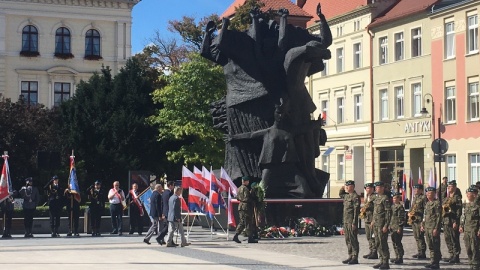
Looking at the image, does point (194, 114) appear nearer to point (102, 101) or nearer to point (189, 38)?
point (102, 101)

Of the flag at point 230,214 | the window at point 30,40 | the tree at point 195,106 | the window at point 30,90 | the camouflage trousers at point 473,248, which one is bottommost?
the camouflage trousers at point 473,248

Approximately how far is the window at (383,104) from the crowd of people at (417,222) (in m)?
40.4

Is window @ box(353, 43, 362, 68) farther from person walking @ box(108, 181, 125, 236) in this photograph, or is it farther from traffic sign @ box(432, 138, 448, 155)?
person walking @ box(108, 181, 125, 236)

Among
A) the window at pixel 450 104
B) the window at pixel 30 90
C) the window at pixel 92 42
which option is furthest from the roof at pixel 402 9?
the window at pixel 30 90

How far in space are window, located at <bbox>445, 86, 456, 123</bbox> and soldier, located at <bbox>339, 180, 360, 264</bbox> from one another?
3458 centimetres

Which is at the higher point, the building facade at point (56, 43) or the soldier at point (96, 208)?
the building facade at point (56, 43)

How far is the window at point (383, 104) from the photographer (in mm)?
64250

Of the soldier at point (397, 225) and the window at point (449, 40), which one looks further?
the window at point (449, 40)

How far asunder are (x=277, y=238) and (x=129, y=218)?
23.4ft

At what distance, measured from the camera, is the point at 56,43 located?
A: 83.8 metres

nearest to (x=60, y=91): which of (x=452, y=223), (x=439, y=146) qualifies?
(x=439, y=146)

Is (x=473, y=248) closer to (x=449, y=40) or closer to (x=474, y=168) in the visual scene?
(x=474, y=168)

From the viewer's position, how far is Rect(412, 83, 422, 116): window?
198ft

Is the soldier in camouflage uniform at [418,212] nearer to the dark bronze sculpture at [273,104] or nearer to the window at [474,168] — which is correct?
the dark bronze sculpture at [273,104]
